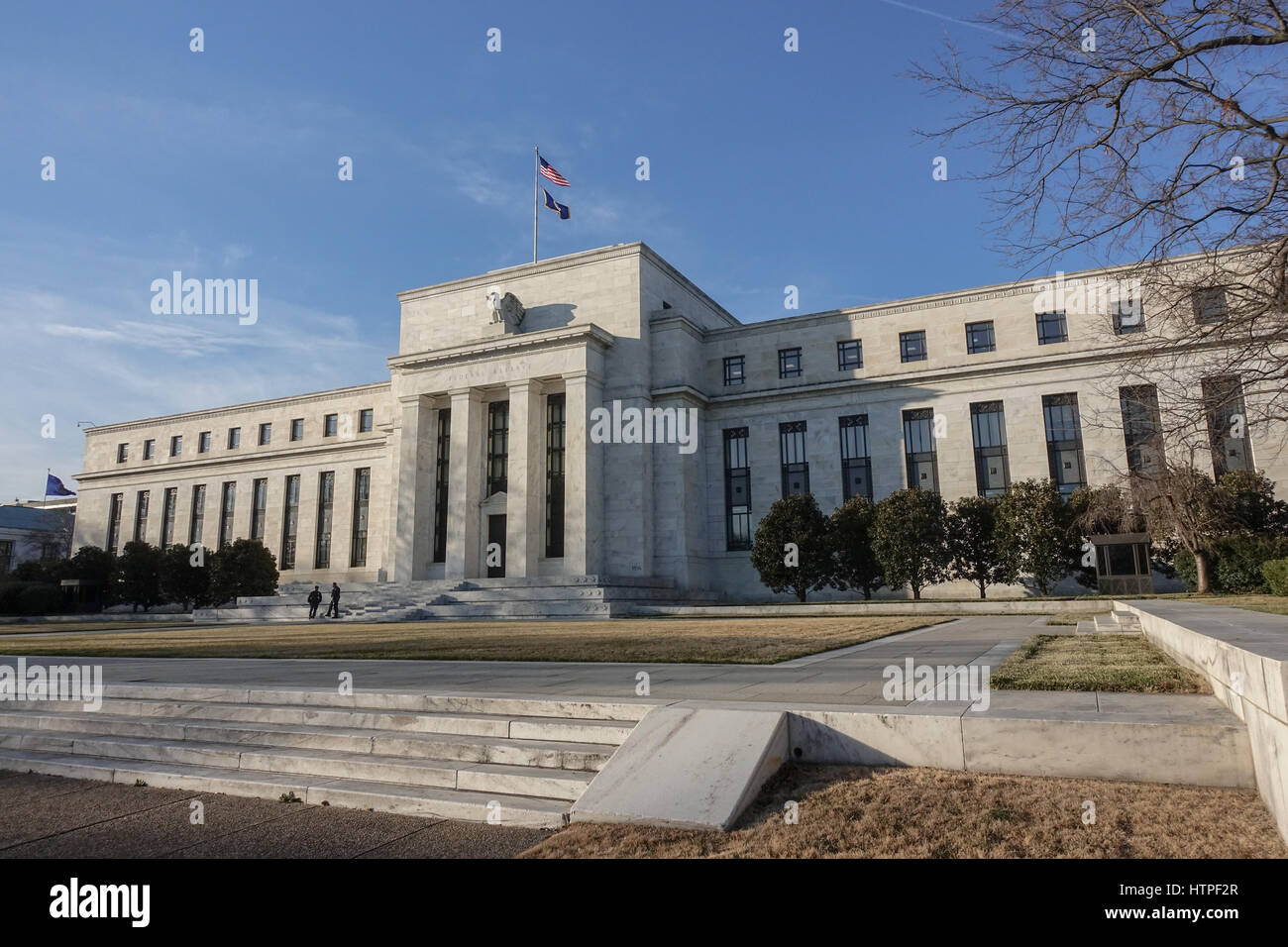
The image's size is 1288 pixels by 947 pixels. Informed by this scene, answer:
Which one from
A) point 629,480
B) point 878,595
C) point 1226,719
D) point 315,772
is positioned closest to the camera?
point 1226,719

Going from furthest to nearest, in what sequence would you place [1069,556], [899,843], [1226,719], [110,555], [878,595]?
[110,555]
[878,595]
[1069,556]
[1226,719]
[899,843]

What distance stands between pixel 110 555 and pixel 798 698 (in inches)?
2382

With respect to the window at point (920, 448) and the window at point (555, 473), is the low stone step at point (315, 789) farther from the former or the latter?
the window at point (920, 448)

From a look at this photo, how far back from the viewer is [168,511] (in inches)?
2522

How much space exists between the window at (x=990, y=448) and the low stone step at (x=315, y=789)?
123 ft

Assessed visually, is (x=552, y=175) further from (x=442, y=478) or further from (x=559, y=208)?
Result: (x=442, y=478)


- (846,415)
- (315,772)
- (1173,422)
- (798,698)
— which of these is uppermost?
(846,415)

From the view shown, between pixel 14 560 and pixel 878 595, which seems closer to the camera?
pixel 878 595

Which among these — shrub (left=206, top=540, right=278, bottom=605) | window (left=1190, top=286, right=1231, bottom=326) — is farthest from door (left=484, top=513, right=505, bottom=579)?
window (left=1190, top=286, right=1231, bottom=326)

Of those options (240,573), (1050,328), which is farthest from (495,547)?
(1050,328)

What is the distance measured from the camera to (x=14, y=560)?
84938 millimetres

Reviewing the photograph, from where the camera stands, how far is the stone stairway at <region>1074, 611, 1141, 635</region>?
46.1 ft
